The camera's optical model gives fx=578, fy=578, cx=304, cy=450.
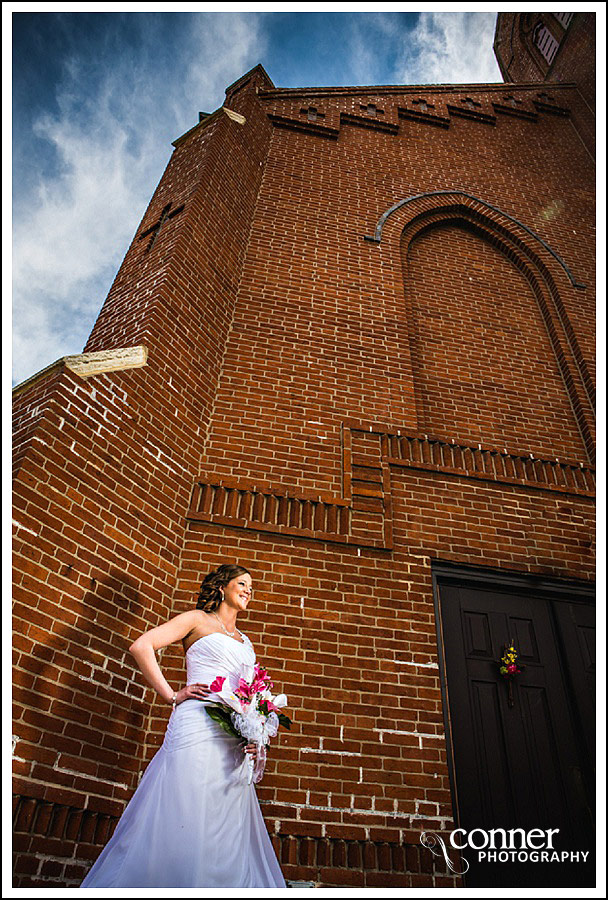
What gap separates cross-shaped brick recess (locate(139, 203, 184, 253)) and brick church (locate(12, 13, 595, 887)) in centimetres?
3

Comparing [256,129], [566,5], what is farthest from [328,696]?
[566,5]

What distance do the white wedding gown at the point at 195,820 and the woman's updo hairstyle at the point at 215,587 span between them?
433 millimetres

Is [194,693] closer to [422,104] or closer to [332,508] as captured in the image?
[332,508]

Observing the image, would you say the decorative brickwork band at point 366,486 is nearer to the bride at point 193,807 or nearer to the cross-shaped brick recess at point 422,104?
the bride at point 193,807

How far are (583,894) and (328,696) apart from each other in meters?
1.89

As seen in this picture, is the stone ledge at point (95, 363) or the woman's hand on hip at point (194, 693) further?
the stone ledge at point (95, 363)

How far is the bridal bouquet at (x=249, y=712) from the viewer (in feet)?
8.76

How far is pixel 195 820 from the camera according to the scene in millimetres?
2520

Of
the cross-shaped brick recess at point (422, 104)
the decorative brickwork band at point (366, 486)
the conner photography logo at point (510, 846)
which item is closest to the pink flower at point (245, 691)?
the decorative brickwork band at point (366, 486)

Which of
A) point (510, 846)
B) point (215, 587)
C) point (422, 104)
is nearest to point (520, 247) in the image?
point (422, 104)

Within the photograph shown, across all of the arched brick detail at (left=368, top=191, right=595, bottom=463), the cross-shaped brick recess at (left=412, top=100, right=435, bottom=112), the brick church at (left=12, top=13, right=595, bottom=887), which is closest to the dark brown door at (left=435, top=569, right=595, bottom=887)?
the brick church at (left=12, top=13, right=595, bottom=887)

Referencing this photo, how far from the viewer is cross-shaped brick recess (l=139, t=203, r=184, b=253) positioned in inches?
237

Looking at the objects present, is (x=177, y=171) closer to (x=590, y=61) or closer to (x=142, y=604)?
(x=142, y=604)

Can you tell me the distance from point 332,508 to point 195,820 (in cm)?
247
